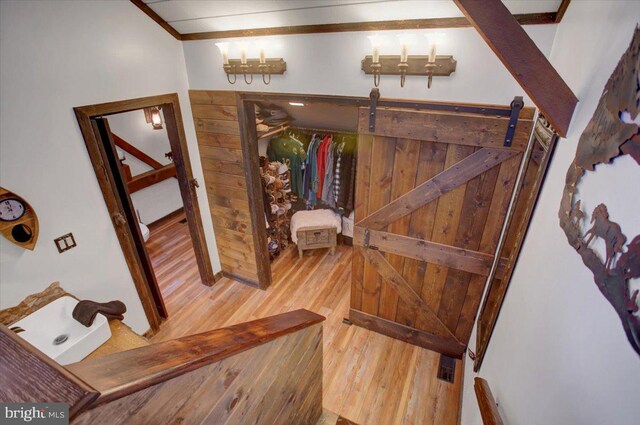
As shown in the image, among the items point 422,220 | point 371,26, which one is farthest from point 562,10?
point 422,220

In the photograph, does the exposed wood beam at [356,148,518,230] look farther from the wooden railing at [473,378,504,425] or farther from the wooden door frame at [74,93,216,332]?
the wooden door frame at [74,93,216,332]

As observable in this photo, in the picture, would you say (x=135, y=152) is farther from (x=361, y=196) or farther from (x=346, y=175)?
(x=361, y=196)

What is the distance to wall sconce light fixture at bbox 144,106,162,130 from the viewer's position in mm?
4539

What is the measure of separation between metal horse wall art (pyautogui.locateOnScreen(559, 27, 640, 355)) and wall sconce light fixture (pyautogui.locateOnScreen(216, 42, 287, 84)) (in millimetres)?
2008

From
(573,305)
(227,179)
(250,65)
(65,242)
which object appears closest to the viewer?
(573,305)

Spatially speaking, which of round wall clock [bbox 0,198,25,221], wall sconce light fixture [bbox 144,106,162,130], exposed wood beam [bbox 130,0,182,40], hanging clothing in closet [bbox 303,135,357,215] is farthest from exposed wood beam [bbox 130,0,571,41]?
wall sconce light fixture [bbox 144,106,162,130]

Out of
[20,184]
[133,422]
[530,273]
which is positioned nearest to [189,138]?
[20,184]

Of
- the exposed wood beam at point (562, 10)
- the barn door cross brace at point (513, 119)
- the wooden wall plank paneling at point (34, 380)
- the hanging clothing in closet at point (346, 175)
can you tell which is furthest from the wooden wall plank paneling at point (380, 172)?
the wooden wall plank paneling at point (34, 380)

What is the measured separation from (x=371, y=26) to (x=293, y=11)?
53cm

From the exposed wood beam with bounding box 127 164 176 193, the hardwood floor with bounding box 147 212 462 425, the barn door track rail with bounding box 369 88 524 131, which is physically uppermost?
the barn door track rail with bounding box 369 88 524 131

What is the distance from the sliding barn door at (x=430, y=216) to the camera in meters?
1.97

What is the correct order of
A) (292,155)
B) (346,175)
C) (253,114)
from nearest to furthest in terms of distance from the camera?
1. (253,114)
2. (346,175)
3. (292,155)

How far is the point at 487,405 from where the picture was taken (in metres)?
1.32

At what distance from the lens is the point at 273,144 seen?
4.18 m
